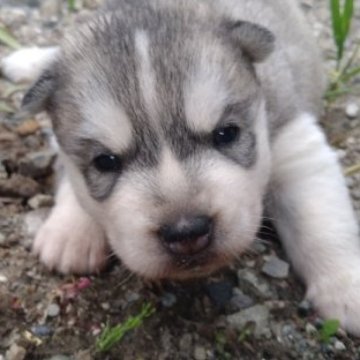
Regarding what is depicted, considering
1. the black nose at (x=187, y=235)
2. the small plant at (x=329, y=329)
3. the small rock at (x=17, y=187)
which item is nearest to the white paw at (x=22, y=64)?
the small rock at (x=17, y=187)

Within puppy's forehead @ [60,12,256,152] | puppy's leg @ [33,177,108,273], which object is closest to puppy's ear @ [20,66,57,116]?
puppy's forehead @ [60,12,256,152]

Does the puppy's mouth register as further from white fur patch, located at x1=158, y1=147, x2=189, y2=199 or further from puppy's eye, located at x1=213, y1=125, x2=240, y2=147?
puppy's eye, located at x1=213, y1=125, x2=240, y2=147

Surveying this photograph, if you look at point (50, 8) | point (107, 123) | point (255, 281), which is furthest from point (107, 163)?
point (50, 8)

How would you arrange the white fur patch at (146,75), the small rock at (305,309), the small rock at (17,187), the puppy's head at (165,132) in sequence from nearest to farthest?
the puppy's head at (165,132) → the white fur patch at (146,75) → the small rock at (305,309) → the small rock at (17,187)

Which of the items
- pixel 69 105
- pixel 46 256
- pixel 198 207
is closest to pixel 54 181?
pixel 46 256

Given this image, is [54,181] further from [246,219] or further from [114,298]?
[246,219]

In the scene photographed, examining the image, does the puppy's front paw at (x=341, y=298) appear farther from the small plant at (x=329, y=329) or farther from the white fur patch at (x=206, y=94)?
the white fur patch at (x=206, y=94)
